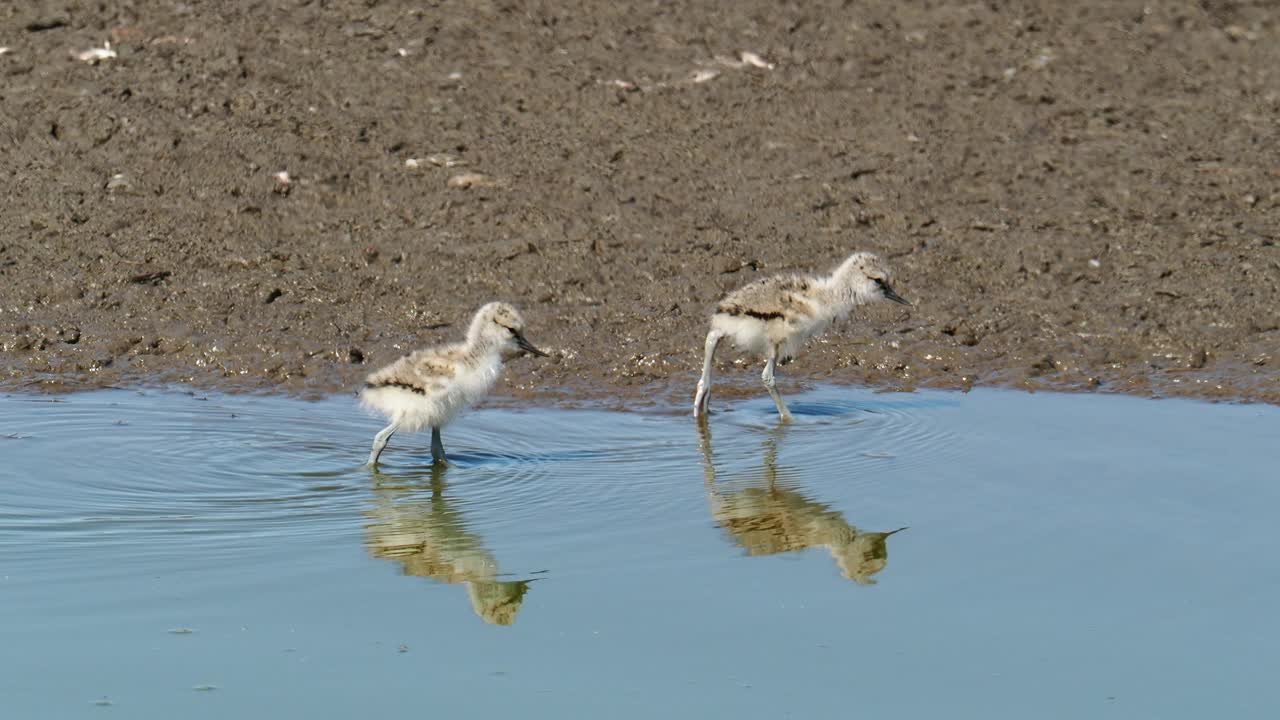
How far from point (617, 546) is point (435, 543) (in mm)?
671

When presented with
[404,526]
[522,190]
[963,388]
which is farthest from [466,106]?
[404,526]

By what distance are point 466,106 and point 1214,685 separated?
8.24m

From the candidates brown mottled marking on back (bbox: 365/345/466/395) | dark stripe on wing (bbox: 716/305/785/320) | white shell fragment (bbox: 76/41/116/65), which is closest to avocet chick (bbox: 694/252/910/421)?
dark stripe on wing (bbox: 716/305/785/320)

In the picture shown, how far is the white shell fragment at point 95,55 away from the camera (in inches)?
507

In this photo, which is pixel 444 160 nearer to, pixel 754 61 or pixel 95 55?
pixel 754 61

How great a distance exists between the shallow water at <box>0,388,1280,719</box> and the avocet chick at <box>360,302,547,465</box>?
0.21 metres

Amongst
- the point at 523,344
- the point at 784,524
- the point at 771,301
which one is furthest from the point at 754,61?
the point at 784,524

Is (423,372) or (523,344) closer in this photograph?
(423,372)

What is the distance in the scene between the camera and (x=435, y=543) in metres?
6.77

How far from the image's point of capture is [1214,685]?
17.2ft

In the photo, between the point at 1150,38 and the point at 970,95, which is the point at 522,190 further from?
the point at 1150,38

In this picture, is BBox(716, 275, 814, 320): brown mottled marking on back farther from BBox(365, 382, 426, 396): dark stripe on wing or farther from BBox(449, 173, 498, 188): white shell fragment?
BBox(449, 173, 498, 188): white shell fragment

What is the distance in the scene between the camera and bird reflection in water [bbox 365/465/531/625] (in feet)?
19.7

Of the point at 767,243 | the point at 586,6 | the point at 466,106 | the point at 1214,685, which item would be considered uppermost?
the point at 586,6
